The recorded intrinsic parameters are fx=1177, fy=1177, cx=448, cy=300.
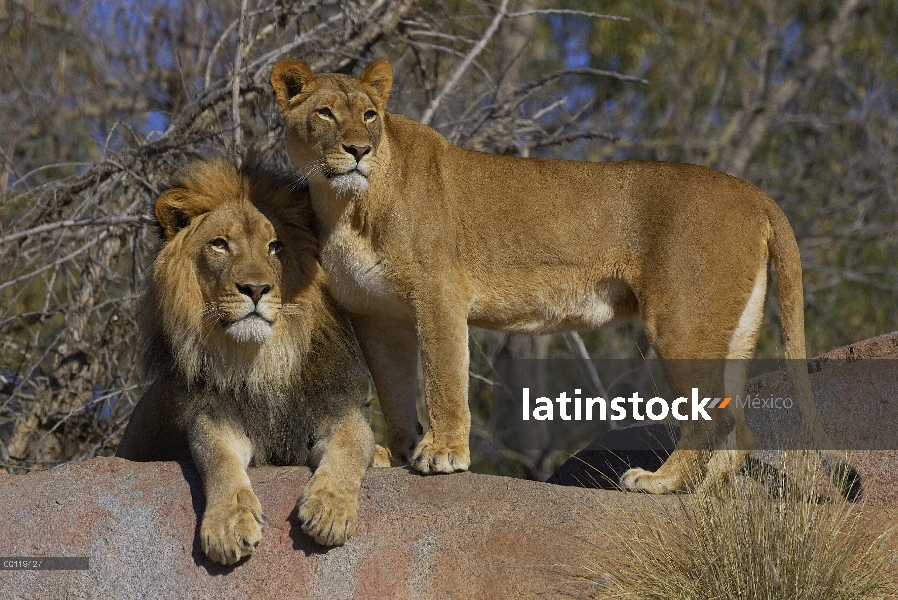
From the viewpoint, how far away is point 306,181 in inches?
185

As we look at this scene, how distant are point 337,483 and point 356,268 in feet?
2.93

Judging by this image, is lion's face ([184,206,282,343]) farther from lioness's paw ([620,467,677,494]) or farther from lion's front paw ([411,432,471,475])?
lioness's paw ([620,467,677,494])

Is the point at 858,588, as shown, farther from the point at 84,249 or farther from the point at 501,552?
the point at 84,249

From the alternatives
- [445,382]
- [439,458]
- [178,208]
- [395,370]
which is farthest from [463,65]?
[439,458]

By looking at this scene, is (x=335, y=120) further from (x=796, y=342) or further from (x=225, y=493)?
(x=796, y=342)

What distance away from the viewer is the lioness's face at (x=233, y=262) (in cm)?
410

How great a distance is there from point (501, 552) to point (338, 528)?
0.55 metres

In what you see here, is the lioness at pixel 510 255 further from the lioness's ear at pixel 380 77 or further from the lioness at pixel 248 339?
the lioness at pixel 248 339

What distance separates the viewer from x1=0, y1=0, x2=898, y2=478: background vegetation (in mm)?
6066

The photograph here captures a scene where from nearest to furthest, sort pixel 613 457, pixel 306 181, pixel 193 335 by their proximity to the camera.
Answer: pixel 193 335 → pixel 306 181 → pixel 613 457

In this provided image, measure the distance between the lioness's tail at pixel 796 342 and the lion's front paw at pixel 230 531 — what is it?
2.03 m

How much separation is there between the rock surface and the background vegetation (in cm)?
117

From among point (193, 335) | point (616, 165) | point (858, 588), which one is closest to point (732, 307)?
point (616, 165)

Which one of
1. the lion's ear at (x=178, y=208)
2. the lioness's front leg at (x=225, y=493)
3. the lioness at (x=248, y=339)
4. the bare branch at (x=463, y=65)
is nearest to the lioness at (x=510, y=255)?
the lioness at (x=248, y=339)
